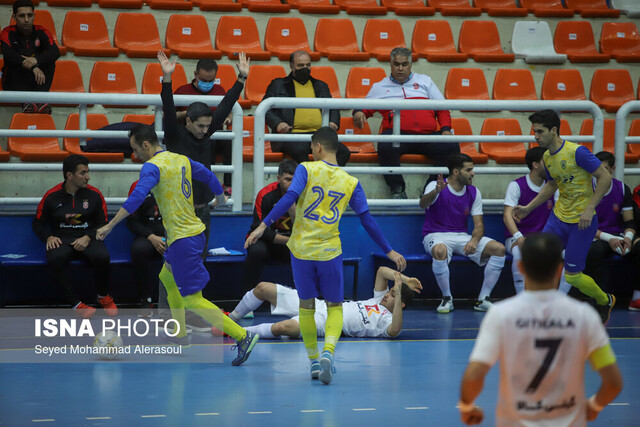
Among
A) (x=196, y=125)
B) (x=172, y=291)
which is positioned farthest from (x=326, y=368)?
(x=196, y=125)

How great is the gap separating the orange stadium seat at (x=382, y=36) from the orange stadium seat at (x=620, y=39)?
348 cm

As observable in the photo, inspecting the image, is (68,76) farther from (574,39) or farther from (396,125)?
(574,39)

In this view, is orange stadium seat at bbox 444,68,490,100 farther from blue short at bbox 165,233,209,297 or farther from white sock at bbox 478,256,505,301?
blue short at bbox 165,233,209,297

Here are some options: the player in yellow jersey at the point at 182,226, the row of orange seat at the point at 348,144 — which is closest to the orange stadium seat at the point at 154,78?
the row of orange seat at the point at 348,144

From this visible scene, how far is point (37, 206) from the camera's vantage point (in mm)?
9266

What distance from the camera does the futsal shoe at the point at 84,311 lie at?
27.7ft

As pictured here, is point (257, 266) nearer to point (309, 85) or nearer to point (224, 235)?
point (224, 235)

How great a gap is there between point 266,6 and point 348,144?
2.68 meters

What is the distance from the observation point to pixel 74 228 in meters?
8.76

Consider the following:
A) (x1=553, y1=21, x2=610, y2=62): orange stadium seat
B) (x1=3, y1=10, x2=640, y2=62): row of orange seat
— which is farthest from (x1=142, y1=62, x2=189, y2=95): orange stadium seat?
(x1=553, y1=21, x2=610, y2=62): orange stadium seat

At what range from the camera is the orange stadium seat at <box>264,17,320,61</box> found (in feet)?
40.0

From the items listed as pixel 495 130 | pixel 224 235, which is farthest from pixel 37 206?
pixel 495 130

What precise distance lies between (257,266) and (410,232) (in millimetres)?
1998

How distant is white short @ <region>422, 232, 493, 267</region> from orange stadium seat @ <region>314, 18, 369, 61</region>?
3.73 meters
